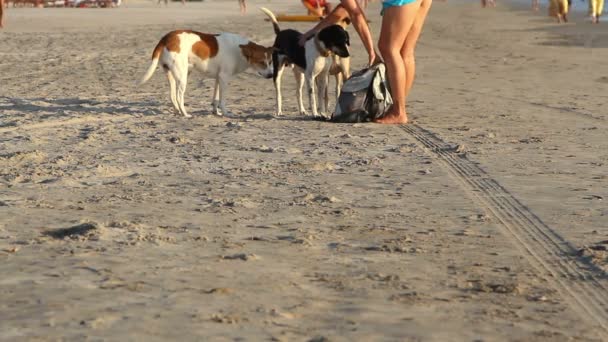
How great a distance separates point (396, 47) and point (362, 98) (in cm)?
56

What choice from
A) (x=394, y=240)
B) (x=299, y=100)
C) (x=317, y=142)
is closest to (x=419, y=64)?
(x=299, y=100)

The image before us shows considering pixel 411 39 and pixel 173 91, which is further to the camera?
pixel 173 91

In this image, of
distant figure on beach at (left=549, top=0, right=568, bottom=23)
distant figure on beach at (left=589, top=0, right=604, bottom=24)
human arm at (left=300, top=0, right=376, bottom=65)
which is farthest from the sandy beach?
distant figure on beach at (left=549, top=0, right=568, bottom=23)

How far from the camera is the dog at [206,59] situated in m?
11.2

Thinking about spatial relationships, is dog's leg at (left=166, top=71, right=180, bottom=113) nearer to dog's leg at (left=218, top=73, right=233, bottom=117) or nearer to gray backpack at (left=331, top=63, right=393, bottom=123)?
dog's leg at (left=218, top=73, right=233, bottom=117)

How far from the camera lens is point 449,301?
464 centimetres

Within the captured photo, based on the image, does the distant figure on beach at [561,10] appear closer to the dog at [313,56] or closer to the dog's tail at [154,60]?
the dog at [313,56]

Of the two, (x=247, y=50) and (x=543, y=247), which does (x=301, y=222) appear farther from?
(x=247, y=50)

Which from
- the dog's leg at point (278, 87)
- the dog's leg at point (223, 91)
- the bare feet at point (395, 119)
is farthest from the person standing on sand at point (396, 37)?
the dog's leg at point (223, 91)

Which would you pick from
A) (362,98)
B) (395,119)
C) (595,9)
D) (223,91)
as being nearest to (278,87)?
(223,91)

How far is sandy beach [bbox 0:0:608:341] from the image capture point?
4402mm

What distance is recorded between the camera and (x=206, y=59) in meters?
11.5

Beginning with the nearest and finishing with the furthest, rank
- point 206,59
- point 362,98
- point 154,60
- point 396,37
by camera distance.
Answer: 1. point 396,37
2. point 362,98
3. point 154,60
4. point 206,59

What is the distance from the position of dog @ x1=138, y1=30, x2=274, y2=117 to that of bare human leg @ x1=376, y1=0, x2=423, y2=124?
1580 mm
